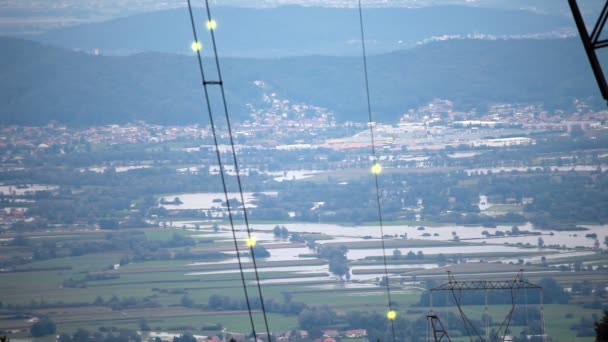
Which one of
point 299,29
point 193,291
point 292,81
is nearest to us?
point 193,291

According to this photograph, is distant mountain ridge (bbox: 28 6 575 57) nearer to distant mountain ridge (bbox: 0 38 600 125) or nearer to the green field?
distant mountain ridge (bbox: 0 38 600 125)

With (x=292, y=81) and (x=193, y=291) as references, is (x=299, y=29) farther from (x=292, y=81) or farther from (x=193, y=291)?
(x=193, y=291)

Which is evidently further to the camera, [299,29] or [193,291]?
[299,29]

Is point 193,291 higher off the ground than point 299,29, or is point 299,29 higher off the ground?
point 299,29

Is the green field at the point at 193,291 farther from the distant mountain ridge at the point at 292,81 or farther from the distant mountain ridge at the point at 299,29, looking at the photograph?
the distant mountain ridge at the point at 299,29

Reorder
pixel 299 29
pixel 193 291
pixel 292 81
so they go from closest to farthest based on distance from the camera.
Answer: pixel 193 291 < pixel 292 81 < pixel 299 29

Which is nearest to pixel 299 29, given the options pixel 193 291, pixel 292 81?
pixel 292 81
